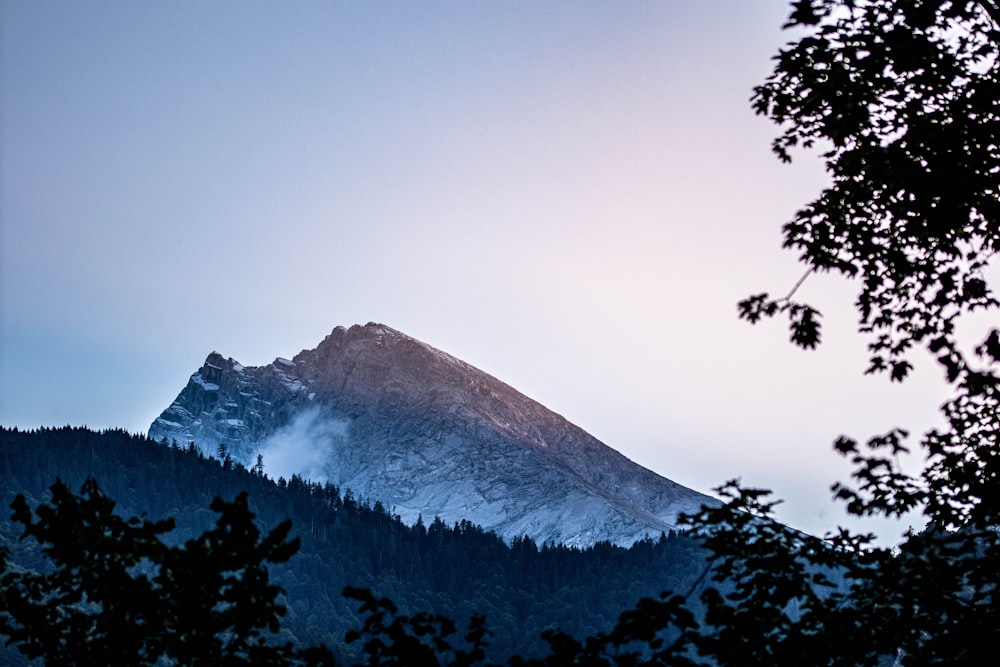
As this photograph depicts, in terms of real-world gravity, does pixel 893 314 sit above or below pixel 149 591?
above

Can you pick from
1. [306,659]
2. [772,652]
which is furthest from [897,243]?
[306,659]

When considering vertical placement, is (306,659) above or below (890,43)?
below

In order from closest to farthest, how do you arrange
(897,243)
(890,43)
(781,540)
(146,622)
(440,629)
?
1. (146,622)
2. (440,629)
3. (781,540)
4. (890,43)
5. (897,243)

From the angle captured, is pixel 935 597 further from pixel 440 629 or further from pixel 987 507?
pixel 440 629

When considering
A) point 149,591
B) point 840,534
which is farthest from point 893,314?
point 149,591

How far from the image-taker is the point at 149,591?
30.2 ft

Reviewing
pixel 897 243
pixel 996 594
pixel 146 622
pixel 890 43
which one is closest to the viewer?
pixel 146 622

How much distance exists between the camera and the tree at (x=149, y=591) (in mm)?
9156

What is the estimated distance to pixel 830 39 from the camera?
43.0 feet

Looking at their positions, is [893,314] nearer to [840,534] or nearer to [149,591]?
[840,534]

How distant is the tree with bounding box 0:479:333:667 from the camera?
9.16 metres

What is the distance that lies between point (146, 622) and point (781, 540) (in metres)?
5.88

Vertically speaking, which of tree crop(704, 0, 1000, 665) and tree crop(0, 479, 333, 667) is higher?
tree crop(704, 0, 1000, 665)

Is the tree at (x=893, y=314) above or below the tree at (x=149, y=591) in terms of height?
above
